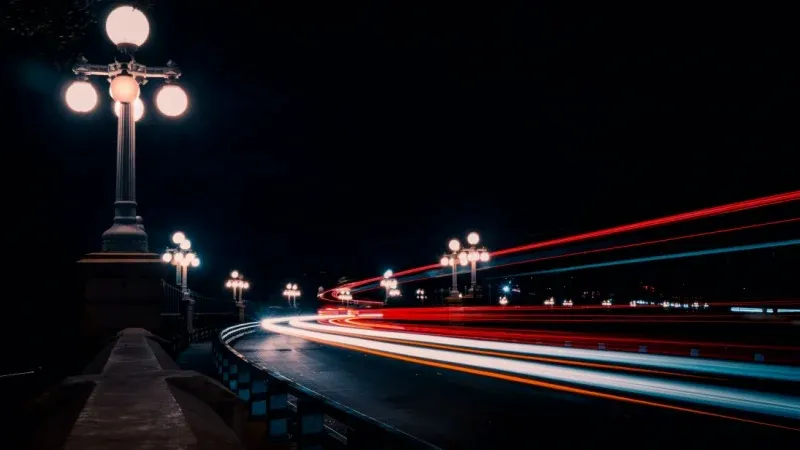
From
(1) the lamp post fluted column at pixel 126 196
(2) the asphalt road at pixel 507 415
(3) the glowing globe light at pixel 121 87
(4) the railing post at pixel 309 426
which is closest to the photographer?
(4) the railing post at pixel 309 426

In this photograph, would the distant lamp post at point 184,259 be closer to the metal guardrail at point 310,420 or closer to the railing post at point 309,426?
the metal guardrail at point 310,420

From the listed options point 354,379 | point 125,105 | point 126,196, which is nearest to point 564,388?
point 354,379

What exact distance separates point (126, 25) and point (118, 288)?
13.7 feet

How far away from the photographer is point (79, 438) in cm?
308

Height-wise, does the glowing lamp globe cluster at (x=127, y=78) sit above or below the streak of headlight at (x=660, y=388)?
above

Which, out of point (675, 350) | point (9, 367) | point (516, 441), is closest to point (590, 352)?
point (675, 350)

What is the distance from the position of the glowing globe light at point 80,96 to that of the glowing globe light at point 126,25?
60.9 inches

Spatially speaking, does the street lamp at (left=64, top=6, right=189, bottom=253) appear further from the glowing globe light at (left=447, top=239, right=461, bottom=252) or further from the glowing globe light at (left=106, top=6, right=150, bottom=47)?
the glowing globe light at (left=447, top=239, right=461, bottom=252)

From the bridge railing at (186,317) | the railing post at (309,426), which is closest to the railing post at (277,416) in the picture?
the railing post at (309,426)

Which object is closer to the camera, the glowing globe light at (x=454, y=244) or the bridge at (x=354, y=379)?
the bridge at (x=354, y=379)

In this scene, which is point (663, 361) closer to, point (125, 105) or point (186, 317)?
point (125, 105)

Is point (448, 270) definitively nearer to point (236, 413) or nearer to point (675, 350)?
point (675, 350)

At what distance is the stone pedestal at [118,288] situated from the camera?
424 inches

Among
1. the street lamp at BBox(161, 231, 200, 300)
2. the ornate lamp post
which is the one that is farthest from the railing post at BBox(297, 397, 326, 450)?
the ornate lamp post
